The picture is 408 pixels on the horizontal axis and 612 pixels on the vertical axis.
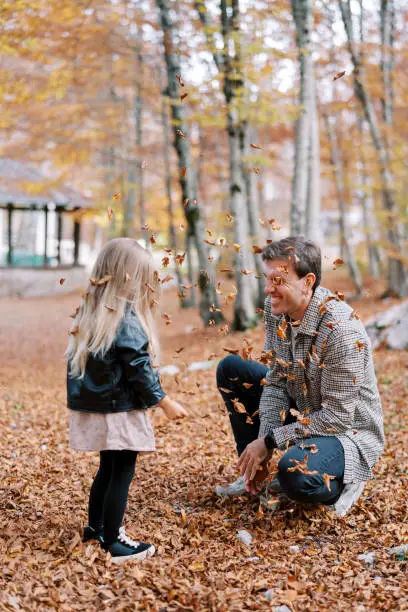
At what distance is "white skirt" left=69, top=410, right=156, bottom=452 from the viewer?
8.98 feet

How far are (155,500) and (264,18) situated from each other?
7.09m

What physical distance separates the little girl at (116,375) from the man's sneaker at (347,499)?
0.99 metres

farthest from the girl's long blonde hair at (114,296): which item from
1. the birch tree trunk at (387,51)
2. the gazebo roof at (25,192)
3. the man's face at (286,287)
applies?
the gazebo roof at (25,192)

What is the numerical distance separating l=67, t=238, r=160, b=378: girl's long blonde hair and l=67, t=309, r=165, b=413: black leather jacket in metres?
0.05

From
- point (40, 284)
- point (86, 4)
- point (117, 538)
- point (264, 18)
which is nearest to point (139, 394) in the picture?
point (117, 538)

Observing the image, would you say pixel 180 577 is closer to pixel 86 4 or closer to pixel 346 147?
pixel 86 4

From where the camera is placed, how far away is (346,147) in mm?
15820

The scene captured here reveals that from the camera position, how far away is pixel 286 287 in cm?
307

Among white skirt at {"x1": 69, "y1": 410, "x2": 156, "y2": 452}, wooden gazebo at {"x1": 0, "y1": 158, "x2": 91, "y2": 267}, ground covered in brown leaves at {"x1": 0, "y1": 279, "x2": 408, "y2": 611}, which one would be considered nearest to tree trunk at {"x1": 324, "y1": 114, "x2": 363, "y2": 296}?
wooden gazebo at {"x1": 0, "y1": 158, "x2": 91, "y2": 267}

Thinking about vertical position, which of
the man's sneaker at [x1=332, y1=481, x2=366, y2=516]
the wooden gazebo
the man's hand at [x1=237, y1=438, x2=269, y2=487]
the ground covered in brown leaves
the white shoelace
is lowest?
the ground covered in brown leaves

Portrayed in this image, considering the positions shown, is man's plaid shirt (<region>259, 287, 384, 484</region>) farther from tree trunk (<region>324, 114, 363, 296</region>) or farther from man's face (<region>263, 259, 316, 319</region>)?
tree trunk (<region>324, 114, 363, 296</region>)

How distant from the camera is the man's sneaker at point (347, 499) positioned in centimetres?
324

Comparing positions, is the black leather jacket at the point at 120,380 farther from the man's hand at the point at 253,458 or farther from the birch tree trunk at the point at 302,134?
the birch tree trunk at the point at 302,134

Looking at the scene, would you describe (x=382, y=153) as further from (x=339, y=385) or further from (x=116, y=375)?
(x=116, y=375)
